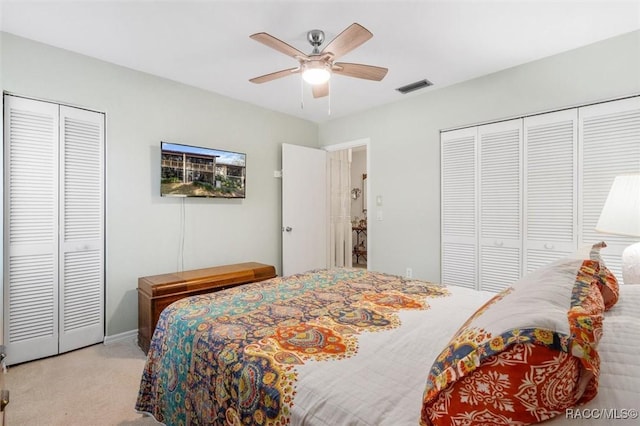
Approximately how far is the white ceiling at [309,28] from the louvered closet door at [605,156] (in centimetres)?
60

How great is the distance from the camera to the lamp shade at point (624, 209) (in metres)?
2.03

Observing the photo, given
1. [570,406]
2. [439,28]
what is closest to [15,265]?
[570,406]

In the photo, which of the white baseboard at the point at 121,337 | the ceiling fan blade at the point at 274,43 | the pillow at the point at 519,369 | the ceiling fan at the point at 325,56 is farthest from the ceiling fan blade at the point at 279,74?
the white baseboard at the point at 121,337

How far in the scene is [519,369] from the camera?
2.14ft

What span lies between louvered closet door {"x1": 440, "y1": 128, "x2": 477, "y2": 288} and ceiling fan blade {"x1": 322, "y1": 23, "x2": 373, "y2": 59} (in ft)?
6.28

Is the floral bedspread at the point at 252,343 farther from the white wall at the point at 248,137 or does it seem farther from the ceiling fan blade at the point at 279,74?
the white wall at the point at 248,137

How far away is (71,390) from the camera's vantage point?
7.15ft

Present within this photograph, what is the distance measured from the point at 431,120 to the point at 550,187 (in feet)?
4.60

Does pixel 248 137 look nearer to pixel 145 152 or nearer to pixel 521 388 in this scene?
pixel 145 152

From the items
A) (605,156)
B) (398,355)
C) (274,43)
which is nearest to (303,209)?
(274,43)

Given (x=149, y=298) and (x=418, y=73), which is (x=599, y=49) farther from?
(x=149, y=298)

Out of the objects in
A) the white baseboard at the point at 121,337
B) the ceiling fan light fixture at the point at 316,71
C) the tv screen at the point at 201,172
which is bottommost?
the white baseboard at the point at 121,337

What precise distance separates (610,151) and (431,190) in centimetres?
156

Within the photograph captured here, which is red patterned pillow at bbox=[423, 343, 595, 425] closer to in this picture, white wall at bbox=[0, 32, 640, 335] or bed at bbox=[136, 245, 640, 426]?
bed at bbox=[136, 245, 640, 426]
